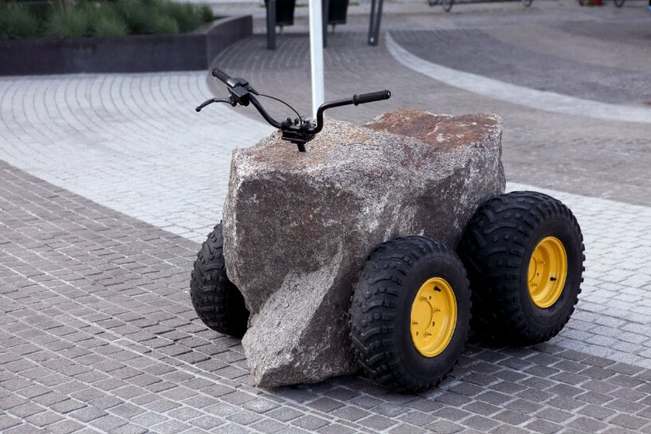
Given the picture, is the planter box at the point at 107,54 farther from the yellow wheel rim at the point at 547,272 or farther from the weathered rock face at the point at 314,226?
the yellow wheel rim at the point at 547,272

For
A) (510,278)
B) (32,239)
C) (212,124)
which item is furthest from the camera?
(212,124)

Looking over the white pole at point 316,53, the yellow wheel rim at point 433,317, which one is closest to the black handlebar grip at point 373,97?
the yellow wheel rim at point 433,317

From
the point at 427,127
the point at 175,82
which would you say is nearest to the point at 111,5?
the point at 175,82

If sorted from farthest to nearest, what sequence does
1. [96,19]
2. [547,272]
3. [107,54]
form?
[96,19] → [107,54] → [547,272]

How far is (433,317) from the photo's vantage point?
5.51 m

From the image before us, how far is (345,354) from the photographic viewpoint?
5535mm

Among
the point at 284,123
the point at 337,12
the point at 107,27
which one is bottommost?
the point at 337,12

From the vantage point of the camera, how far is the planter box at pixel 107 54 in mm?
16469

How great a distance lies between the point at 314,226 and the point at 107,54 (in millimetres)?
12108

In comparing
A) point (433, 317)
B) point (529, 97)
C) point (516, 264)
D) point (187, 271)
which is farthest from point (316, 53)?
point (529, 97)

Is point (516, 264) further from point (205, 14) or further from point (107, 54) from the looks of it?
point (205, 14)

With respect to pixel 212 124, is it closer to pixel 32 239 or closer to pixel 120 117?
pixel 120 117

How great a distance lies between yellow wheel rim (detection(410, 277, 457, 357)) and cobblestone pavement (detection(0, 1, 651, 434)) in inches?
10.4

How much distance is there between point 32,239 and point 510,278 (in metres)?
4.26
